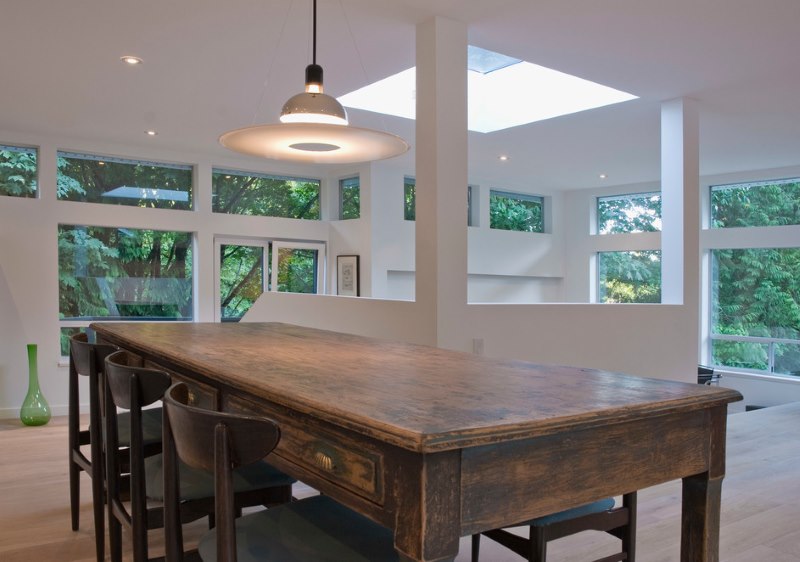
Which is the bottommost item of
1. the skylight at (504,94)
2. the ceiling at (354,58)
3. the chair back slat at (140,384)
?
the chair back slat at (140,384)

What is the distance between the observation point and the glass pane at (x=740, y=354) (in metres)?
7.74

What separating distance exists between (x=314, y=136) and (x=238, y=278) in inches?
195

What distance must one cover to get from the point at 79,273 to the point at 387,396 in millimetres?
5927

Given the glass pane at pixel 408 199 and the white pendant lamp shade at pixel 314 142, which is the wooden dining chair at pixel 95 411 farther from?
the glass pane at pixel 408 199

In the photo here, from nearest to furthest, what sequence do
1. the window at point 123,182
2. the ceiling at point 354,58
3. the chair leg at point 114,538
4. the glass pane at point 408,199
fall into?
the chair leg at point 114,538 < the ceiling at point 354,58 < the window at point 123,182 < the glass pane at point 408,199

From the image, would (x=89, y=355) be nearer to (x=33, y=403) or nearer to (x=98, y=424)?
(x=98, y=424)

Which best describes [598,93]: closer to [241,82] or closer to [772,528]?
[241,82]

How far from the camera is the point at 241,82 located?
4.39 metres

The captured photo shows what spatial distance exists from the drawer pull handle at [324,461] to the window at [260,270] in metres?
5.97

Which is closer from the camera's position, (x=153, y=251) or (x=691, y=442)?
(x=691, y=442)

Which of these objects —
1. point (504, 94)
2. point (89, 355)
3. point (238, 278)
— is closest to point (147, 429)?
point (89, 355)

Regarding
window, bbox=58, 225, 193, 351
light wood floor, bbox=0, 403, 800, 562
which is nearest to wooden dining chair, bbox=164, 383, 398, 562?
light wood floor, bbox=0, 403, 800, 562

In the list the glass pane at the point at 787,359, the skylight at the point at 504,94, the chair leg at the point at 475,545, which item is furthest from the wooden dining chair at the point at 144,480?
the glass pane at the point at 787,359

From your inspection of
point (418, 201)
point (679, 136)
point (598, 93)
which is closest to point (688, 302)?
point (679, 136)
